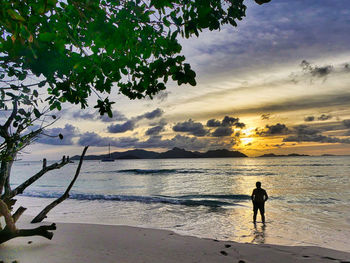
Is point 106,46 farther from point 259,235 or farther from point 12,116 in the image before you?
point 259,235

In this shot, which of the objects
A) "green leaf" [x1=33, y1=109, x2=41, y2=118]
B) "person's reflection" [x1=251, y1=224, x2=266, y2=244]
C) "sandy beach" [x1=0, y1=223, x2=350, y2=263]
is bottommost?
"person's reflection" [x1=251, y1=224, x2=266, y2=244]

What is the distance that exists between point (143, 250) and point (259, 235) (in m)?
4.89

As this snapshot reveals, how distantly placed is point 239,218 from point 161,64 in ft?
39.3

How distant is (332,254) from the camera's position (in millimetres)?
7234

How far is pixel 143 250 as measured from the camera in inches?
277

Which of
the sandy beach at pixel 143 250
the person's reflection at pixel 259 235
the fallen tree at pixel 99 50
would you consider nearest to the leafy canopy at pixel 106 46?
the fallen tree at pixel 99 50

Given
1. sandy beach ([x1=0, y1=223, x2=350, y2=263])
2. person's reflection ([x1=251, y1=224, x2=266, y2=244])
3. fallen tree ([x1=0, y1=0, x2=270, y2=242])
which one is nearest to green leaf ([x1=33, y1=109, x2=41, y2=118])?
fallen tree ([x1=0, y1=0, x2=270, y2=242])

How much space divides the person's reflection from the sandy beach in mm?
1085

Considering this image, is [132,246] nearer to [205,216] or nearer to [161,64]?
[161,64]

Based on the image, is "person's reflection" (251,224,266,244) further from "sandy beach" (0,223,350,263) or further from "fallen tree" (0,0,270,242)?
"fallen tree" (0,0,270,242)

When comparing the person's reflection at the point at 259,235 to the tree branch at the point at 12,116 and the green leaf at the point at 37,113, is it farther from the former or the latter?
the tree branch at the point at 12,116

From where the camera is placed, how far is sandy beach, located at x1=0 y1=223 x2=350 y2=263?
585cm

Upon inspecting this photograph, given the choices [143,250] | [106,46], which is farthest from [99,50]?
[143,250]

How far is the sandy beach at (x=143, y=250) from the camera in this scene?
5852 millimetres
